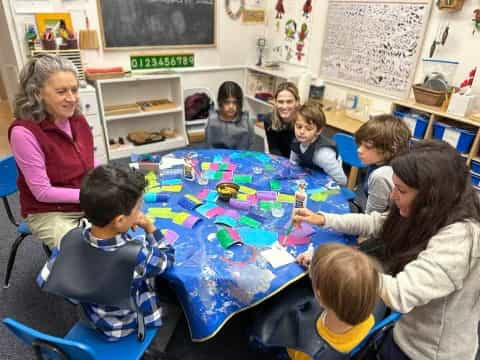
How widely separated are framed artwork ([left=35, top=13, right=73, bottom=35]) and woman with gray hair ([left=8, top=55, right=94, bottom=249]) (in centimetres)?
205

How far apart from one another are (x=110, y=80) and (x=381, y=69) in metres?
2.82

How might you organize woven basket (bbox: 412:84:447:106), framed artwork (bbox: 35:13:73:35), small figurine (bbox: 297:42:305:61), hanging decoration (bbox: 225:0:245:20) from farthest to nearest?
hanging decoration (bbox: 225:0:245:20) < small figurine (bbox: 297:42:305:61) < framed artwork (bbox: 35:13:73:35) < woven basket (bbox: 412:84:447:106)

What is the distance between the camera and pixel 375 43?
3.40m

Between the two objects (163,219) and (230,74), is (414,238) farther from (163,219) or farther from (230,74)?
(230,74)

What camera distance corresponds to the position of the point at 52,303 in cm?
198

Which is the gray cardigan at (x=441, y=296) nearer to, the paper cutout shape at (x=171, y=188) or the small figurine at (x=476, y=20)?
the paper cutout shape at (x=171, y=188)

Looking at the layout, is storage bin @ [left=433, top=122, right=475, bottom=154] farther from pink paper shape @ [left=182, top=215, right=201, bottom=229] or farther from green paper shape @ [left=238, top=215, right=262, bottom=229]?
pink paper shape @ [left=182, top=215, right=201, bottom=229]

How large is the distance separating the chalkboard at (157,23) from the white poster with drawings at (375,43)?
155 cm

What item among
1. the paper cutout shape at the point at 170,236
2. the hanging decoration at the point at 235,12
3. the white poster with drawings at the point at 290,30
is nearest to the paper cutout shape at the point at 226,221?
the paper cutout shape at the point at 170,236

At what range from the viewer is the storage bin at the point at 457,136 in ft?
8.61

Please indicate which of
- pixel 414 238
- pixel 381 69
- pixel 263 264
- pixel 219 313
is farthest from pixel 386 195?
pixel 381 69

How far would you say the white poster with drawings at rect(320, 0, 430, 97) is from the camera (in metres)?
3.08

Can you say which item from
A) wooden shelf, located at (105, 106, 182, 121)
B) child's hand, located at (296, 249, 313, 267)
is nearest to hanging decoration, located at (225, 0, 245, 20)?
wooden shelf, located at (105, 106, 182, 121)

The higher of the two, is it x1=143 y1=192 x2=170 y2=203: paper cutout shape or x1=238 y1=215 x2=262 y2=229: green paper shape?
x1=143 y1=192 x2=170 y2=203: paper cutout shape
